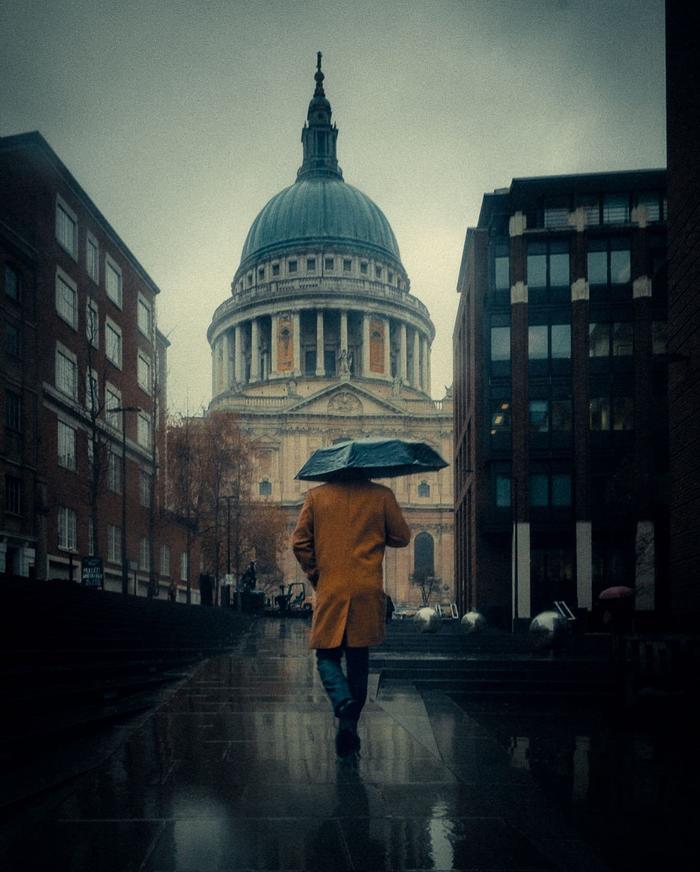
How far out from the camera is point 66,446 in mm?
41469

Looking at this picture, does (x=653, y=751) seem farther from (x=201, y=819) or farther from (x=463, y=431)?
(x=463, y=431)

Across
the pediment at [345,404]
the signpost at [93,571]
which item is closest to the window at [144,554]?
the signpost at [93,571]

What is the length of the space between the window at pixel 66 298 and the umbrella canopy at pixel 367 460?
113 feet

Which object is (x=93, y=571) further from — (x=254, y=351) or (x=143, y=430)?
(x=254, y=351)

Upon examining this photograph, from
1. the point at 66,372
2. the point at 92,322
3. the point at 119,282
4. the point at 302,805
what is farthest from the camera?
the point at 119,282

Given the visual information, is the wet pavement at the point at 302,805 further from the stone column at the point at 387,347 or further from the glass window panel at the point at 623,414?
the stone column at the point at 387,347

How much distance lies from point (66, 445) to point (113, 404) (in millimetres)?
5581

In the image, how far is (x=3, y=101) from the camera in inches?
541

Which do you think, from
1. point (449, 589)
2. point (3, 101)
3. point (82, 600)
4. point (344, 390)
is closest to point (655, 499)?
point (82, 600)

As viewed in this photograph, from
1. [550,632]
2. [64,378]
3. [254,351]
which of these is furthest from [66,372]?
[254,351]

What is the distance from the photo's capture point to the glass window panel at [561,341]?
147ft

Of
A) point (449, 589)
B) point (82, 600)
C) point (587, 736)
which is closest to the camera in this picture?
point (587, 736)

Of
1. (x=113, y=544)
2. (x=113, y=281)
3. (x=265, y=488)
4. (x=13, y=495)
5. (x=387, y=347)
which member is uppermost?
(x=387, y=347)

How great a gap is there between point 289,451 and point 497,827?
324ft
